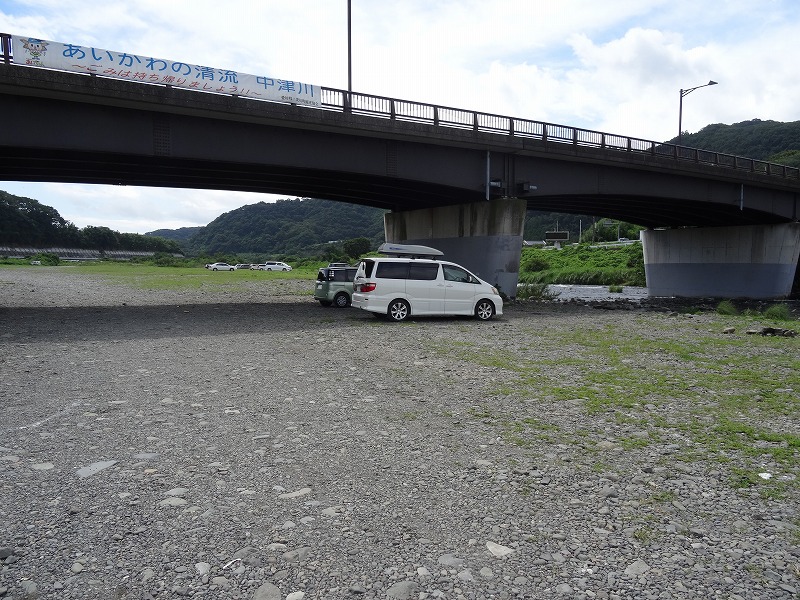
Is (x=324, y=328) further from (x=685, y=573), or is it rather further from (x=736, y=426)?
(x=685, y=573)

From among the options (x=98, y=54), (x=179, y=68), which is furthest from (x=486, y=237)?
(x=98, y=54)

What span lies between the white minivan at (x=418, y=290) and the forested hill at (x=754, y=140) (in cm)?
10623

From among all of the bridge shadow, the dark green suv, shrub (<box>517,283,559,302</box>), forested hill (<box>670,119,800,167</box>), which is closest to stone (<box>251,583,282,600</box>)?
the bridge shadow

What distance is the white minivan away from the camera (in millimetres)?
18297

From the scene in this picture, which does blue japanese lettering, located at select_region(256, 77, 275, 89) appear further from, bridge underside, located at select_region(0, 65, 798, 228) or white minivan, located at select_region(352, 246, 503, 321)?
white minivan, located at select_region(352, 246, 503, 321)

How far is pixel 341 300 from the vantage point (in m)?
24.8

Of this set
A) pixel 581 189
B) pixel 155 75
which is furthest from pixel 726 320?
pixel 155 75

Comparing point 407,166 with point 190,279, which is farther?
point 190,279

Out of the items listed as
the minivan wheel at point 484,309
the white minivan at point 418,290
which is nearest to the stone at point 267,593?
the white minivan at point 418,290

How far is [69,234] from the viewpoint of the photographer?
132 meters

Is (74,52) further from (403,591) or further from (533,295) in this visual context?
(533,295)

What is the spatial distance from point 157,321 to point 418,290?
28.1ft

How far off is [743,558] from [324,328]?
14.1m

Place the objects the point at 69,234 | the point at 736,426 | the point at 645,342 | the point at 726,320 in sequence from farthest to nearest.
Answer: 1. the point at 69,234
2. the point at 726,320
3. the point at 645,342
4. the point at 736,426
